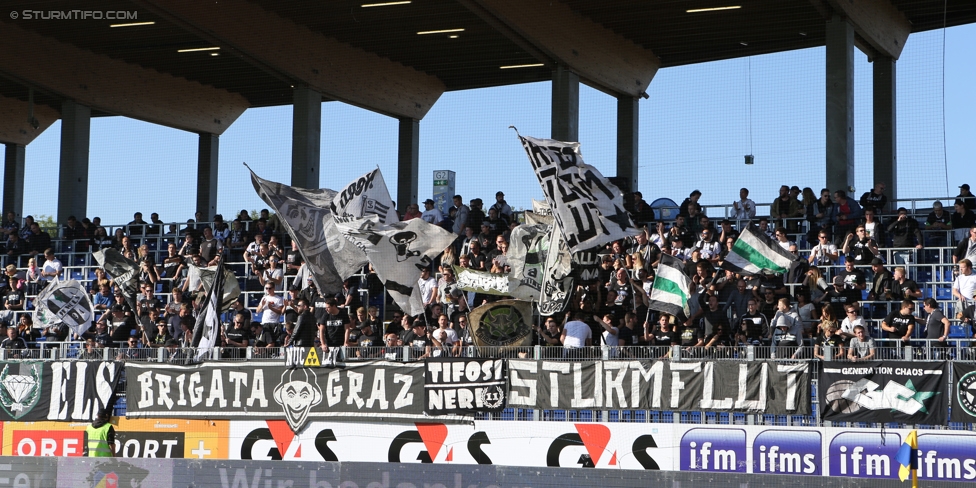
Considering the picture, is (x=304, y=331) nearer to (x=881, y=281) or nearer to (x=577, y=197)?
(x=577, y=197)

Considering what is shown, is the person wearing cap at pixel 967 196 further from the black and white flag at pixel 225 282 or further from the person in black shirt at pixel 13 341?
the person in black shirt at pixel 13 341

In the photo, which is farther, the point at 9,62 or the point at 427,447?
the point at 9,62

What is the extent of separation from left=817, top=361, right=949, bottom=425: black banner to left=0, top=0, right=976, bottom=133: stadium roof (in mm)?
12863

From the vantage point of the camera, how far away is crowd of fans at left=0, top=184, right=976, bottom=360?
1730cm

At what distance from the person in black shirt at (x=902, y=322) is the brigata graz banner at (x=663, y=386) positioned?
206cm

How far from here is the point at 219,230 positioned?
2809 cm

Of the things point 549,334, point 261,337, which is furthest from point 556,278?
point 261,337

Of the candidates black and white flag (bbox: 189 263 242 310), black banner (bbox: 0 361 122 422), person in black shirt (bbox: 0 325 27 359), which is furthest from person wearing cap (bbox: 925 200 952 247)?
person in black shirt (bbox: 0 325 27 359)

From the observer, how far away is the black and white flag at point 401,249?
20061 millimetres

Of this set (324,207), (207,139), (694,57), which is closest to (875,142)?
(694,57)

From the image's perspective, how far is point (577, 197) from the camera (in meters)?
18.4

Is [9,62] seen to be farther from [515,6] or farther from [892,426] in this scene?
[892,426]

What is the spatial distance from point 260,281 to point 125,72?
12.8 metres

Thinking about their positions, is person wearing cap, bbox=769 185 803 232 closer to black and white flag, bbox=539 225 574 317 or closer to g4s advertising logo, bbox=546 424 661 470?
black and white flag, bbox=539 225 574 317
